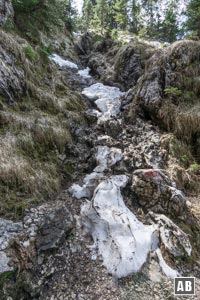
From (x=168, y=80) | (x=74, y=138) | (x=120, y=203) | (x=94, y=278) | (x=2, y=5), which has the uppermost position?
(x=2, y=5)

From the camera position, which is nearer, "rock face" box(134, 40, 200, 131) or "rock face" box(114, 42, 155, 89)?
"rock face" box(134, 40, 200, 131)

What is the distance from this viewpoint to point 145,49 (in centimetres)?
911

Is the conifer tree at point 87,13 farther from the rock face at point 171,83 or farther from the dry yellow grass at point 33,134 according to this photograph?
the dry yellow grass at point 33,134

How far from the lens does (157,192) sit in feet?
13.0

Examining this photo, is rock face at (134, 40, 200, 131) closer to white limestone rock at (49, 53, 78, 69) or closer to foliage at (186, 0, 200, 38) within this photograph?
white limestone rock at (49, 53, 78, 69)

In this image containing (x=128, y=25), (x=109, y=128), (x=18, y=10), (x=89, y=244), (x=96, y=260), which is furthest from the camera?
(x=128, y=25)

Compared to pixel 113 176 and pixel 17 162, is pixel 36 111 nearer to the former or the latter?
pixel 17 162

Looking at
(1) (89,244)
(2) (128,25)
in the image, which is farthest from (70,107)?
(2) (128,25)

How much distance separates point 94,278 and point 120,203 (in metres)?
1.37
